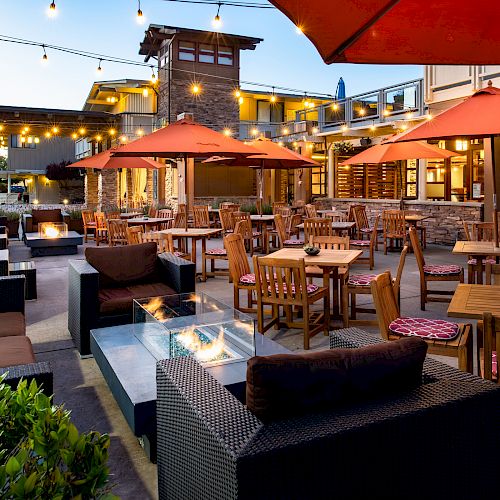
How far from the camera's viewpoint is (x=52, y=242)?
11953mm

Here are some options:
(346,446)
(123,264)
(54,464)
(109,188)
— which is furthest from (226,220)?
Result: (109,188)

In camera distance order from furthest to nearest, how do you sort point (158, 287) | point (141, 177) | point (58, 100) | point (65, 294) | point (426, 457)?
point (58, 100) → point (141, 177) → point (65, 294) → point (158, 287) → point (426, 457)

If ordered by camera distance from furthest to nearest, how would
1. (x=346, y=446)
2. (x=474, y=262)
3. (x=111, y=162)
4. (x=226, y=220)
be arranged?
(x=226, y=220) → (x=111, y=162) → (x=474, y=262) → (x=346, y=446)

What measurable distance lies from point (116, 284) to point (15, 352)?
2184mm

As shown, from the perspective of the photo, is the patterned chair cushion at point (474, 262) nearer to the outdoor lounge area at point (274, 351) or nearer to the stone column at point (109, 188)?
the outdoor lounge area at point (274, 351)

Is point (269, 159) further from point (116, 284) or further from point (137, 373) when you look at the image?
point (137, 373)

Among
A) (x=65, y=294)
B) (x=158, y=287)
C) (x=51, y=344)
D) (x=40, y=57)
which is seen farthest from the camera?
(x=40, y=57)

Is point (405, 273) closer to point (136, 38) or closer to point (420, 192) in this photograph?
point (420, 192)

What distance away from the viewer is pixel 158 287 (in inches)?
221

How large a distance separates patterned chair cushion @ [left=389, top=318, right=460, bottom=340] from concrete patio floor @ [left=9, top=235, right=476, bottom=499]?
70 centimetres

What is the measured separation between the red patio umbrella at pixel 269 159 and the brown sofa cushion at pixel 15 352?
703 cm

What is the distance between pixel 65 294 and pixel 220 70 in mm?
19517

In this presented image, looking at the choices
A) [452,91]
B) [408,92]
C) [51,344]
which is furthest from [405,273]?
[408,92]

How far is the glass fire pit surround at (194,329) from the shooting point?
11.7 ft
